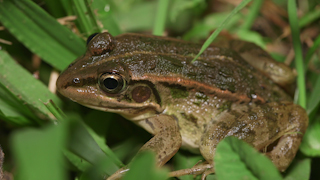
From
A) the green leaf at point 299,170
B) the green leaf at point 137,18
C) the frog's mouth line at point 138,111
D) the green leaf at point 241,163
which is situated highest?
the green leaf at point 137,18

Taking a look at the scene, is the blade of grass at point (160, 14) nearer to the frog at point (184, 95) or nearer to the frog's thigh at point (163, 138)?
the frog at point (184, 95)

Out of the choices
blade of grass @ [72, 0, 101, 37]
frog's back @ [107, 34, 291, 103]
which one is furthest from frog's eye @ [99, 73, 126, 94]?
blade of grass @ [72, 0, 101, 37]

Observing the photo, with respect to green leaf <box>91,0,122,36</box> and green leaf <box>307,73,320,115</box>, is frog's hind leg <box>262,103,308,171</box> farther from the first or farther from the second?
green leaf <box>91,0,122,36</box>

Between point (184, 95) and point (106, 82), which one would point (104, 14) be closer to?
point (106, 82)

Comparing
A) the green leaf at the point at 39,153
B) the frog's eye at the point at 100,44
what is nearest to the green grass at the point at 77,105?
the frog's eye at the point at 100,44

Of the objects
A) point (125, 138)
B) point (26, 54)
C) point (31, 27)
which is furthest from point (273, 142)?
point (26, 54)

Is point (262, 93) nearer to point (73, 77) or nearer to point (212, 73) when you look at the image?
point (212, 73)
